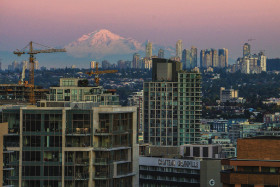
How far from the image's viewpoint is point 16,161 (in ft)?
284

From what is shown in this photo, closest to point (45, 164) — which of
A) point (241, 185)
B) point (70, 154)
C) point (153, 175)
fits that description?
point (70, 154)

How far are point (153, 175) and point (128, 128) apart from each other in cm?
5802

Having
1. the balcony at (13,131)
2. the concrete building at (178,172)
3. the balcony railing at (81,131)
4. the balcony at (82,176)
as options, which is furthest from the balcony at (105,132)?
the concrete building at (178,172)

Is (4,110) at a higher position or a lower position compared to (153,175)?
higher

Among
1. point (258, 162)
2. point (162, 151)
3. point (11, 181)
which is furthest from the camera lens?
point (162, 151)

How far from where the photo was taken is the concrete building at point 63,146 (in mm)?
86750

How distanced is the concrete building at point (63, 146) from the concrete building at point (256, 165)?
36.7 ft

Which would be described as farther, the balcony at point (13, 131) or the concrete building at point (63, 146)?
the balcony at point (13, 131)

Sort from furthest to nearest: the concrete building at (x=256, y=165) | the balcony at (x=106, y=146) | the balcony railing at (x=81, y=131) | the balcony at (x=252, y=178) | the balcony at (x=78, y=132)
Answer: the balcony at (x=106, y=146), the balcony railing at (x=81, y=131), the balcony at (x=78, y=132), the concrete building at (x=256, y=165), the balcony at (x=252, y=178)

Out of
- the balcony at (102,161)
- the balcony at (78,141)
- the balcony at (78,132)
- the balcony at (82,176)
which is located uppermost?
the balcony at (78,132)

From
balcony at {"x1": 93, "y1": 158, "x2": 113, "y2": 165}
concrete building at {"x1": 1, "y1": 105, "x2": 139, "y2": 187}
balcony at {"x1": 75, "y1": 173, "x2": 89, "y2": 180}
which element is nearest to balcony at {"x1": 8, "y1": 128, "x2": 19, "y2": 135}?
concrete building at {"x1": 1, "y1": 105, "x2": 139, "y2": 187}

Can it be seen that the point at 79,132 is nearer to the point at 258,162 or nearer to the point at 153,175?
the point at 258,162

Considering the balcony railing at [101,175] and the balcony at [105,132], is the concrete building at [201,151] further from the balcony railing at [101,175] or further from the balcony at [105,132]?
the balcony railing at [101,175]

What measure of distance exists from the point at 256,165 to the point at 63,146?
15933mm
